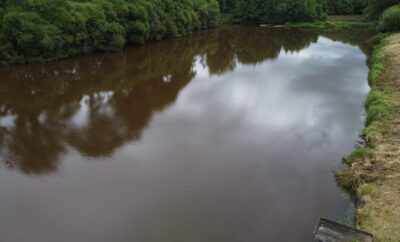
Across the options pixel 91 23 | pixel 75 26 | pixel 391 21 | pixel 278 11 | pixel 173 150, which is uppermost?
pixel 278 11

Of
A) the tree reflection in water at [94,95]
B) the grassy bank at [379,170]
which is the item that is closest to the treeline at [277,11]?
the tree reflection in water at [94,95]

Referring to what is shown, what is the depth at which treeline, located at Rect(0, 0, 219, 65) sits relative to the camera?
35938mm

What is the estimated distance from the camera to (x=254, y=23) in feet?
257

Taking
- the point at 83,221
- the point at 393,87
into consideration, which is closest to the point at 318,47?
the point at 393,87

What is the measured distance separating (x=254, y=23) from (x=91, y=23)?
44045 mm

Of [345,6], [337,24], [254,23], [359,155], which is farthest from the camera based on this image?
[345,6]

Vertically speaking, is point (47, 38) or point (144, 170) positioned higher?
point (47, 38)

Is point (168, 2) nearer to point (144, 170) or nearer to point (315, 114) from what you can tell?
point (315, 114)

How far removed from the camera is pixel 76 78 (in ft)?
111

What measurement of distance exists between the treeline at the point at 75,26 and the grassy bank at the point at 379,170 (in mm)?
29321

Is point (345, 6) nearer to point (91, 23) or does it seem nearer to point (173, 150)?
point (91, 23)

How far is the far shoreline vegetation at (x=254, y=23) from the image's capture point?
607 inches

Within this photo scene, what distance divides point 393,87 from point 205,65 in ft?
64.3

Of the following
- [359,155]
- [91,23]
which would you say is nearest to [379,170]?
[359,155]
